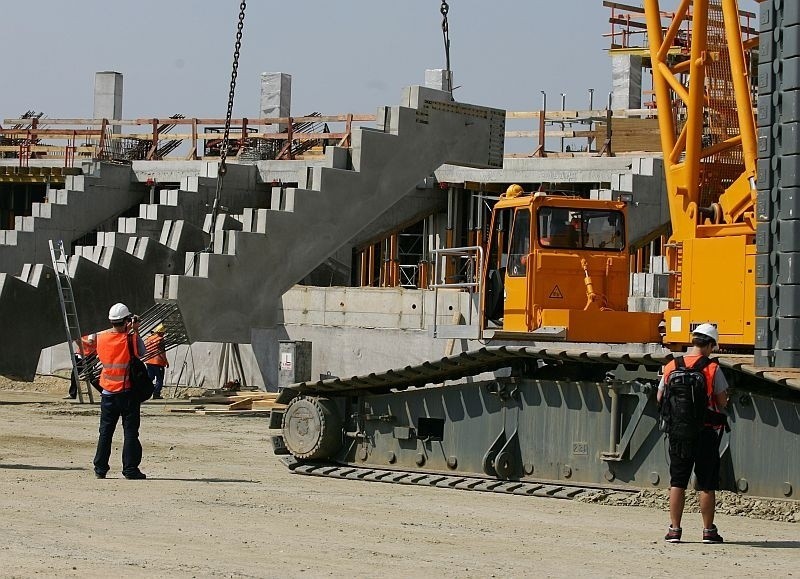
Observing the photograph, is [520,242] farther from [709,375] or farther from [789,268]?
[709,375]

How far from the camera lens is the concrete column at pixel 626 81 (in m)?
45.5

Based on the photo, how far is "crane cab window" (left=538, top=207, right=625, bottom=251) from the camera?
16.6 metres

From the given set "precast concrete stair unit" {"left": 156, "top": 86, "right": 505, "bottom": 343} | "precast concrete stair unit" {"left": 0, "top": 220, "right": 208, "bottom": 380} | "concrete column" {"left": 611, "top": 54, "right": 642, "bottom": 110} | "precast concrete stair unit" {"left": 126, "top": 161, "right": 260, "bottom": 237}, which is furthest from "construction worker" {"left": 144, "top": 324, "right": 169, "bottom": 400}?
"concrete column" {"left": 611, "top": 54, "right": 642, "bottom": 110}

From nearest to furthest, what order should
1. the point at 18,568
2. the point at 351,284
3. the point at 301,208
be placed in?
1. the point at 18,568
2. the point at 301,208
3. the point at 351,284

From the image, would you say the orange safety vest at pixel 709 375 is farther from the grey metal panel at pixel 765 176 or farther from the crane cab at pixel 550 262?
the crane cab at pixel 550 262

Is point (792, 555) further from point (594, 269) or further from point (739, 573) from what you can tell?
point (594, 269)

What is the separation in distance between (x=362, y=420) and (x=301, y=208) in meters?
10.7

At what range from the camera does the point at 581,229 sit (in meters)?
16.8

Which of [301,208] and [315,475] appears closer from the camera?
[315,475]

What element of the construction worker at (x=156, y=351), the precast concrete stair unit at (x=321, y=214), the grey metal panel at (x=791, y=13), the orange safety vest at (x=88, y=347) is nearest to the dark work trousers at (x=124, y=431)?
the grey metal panel at (x=791, y=13)

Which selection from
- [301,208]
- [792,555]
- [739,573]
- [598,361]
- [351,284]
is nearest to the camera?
[739,573]

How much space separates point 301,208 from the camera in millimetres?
25766

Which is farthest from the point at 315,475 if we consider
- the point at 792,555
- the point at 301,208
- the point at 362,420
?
the point at 301,208

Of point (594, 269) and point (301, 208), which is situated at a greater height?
point (301, 208)
